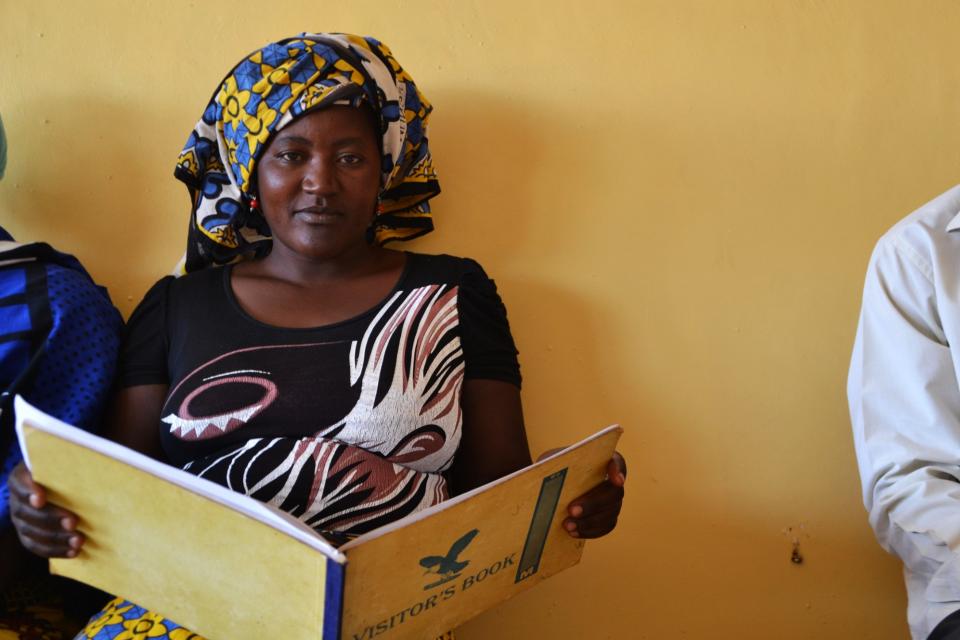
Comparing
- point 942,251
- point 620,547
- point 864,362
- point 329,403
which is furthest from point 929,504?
point 329,403

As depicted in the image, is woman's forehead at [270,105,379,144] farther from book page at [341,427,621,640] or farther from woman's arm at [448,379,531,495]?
book page at [341,427,621,640]

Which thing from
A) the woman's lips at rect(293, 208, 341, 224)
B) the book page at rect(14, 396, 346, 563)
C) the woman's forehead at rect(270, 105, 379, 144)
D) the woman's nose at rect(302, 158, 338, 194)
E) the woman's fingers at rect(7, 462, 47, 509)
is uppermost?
the woman's forehead at rect(270, 105, 379, 144)

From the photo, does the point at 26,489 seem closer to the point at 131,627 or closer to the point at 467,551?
the point at 131,627

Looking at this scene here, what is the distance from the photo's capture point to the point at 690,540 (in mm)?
1437

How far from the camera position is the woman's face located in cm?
120

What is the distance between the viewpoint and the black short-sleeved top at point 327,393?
3.68 ft

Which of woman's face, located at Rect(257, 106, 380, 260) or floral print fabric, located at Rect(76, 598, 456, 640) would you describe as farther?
woman's face, located at Rect(257, 106, 380, 260)

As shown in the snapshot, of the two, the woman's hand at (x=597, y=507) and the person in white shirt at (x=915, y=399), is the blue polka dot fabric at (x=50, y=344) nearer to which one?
the woman's hand at (x=597, y=507)

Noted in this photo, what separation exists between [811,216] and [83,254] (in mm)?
1199

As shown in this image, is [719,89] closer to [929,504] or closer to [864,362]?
[864,362]

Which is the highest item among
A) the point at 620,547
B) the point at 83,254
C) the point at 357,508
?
the point at 83,254

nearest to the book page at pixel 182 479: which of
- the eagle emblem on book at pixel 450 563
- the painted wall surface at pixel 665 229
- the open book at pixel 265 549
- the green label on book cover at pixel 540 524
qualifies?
the open book at pixel 265 549

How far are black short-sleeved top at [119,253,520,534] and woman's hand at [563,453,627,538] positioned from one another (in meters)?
0.23

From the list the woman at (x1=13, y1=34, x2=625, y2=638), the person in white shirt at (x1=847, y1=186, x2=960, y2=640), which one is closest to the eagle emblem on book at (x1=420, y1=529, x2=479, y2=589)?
the woman at (x1=13, y1=34, x2=625, y2=638)
